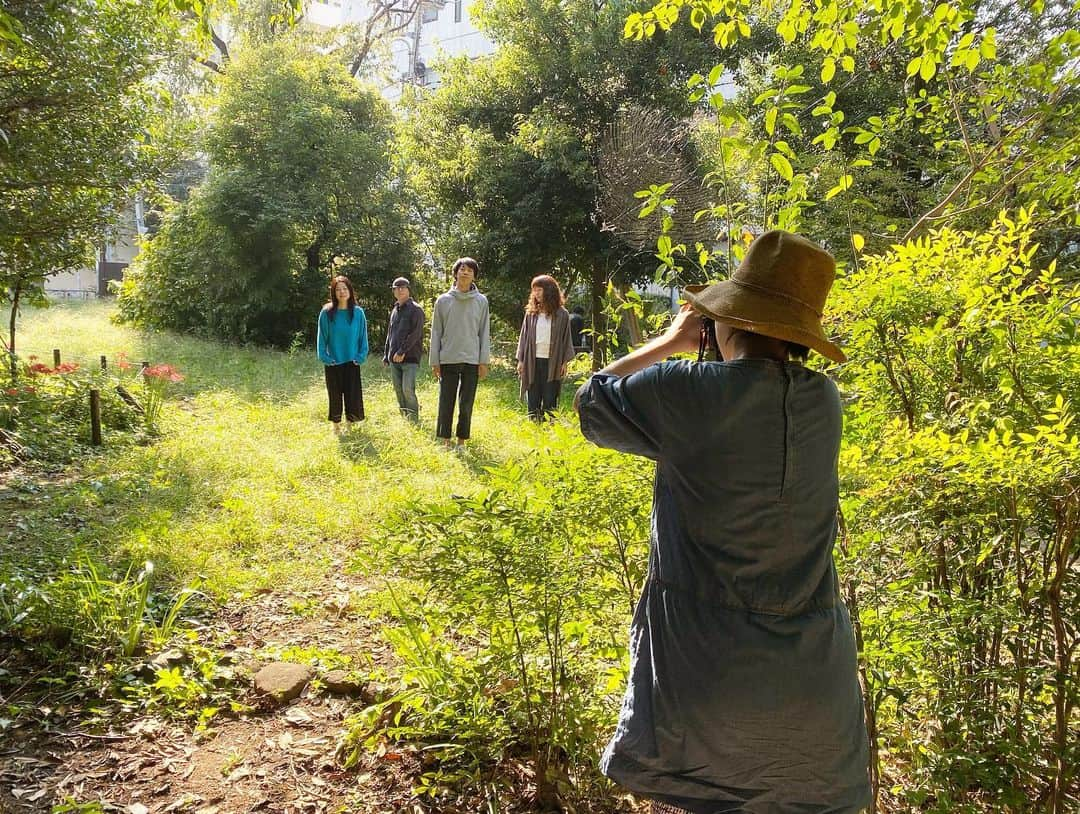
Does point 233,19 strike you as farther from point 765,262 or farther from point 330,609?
point 765,262

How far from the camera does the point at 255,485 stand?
675 centimetres

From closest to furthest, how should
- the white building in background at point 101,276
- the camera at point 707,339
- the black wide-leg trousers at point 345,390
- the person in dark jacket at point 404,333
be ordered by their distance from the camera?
the camera at point 707,339 → the black wide-leg trousers at point 345,390 → the person in dark jacket at point 404,333 → the white building in background at point 101,276

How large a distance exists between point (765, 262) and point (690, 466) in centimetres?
47

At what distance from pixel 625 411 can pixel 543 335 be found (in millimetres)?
6915

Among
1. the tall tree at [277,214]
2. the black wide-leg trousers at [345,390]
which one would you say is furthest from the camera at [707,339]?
the tall tree at [277,214]

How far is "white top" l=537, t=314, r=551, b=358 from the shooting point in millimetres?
8492

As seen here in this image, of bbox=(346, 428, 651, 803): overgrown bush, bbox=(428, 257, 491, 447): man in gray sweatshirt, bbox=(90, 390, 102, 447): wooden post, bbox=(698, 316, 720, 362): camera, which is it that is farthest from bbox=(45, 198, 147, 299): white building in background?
bbox=(698, 316, 720, 362): camera

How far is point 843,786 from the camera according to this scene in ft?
5.26

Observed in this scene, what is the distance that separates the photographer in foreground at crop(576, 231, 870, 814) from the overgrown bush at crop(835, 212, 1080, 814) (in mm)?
632

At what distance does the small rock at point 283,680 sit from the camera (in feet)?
12.0

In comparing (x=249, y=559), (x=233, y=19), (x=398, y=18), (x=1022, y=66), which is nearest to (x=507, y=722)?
(x=249, y=559)

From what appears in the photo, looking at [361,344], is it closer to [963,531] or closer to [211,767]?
[211,767]

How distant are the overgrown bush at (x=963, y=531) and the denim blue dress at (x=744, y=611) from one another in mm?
641

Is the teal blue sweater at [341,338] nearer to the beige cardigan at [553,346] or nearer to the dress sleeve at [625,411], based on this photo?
the beige cardigan at [553,346]
